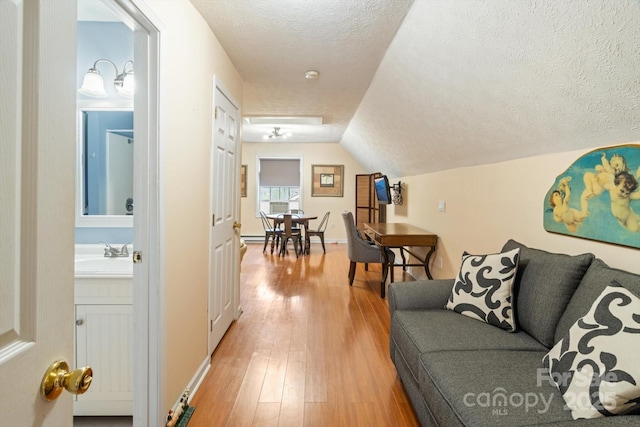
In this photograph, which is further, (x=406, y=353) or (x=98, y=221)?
(x=98, y=221)

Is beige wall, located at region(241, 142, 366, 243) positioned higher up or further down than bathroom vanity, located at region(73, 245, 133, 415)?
higher up

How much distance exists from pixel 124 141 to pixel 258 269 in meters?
3.23

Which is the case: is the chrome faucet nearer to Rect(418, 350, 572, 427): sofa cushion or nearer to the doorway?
the doorway

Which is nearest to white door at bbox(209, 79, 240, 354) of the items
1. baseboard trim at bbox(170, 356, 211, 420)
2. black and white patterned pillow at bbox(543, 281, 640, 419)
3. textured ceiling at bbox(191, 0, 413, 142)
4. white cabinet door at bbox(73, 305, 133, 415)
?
baseboard trim at bbox(170, 356, 211, 420)

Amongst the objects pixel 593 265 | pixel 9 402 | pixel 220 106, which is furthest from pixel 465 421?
pixel 220 106

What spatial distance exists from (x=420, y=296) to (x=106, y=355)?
186 centimetres

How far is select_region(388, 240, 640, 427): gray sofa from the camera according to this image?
1.09m

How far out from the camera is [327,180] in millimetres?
7648

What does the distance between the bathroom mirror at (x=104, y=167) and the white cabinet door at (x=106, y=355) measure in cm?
68

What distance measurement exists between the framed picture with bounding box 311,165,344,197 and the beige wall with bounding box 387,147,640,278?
3.64 m

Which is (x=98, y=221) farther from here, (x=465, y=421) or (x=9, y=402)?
(x=465, y=421)

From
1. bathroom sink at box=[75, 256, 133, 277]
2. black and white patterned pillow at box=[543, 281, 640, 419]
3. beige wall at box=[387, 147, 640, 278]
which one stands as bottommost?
black and white patterned pillow at box=[543, 281, 640, 419]

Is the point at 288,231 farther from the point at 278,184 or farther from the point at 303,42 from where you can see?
the point at 303,42

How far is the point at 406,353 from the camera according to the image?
1712 millimetres
